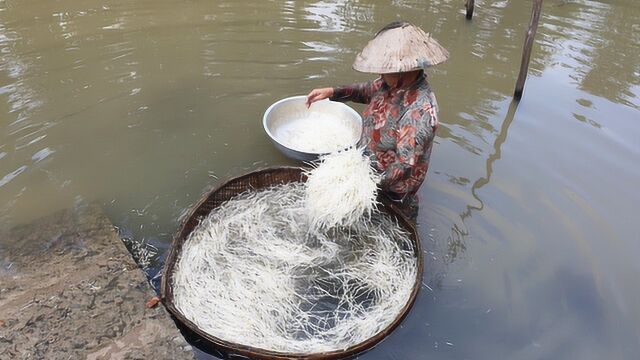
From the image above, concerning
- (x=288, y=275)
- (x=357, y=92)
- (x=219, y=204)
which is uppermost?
(x=357, y=92)

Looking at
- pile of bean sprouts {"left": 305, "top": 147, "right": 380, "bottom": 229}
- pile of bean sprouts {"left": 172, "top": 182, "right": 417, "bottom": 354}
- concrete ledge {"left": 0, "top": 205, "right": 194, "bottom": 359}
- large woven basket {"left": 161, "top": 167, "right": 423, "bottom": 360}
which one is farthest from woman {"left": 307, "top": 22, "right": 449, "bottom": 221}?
concrete ledge {"left": 0, "top": 205, "right": 194, "bottom": 359}

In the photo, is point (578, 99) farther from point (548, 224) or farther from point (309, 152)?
point (309, 152)

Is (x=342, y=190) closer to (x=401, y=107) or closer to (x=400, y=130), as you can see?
(x=400, y=130)

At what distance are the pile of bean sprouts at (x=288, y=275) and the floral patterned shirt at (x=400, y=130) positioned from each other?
33cm

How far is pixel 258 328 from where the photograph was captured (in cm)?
254

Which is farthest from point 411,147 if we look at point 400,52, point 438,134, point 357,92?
point 438,134

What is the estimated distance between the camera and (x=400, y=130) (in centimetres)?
290

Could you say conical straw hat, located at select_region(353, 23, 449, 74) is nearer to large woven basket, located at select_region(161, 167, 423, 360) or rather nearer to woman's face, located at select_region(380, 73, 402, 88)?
woman's face, located at select_region(380, 73, 402, 88)

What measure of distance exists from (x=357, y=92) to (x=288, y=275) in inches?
50.6

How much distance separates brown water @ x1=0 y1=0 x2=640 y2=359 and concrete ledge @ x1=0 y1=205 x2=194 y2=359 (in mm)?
332

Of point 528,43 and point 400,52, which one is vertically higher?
point 400,52

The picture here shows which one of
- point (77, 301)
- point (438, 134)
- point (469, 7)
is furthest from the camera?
point (469, 7)

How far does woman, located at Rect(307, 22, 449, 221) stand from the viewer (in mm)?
2719

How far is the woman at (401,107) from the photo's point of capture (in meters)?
2.72
